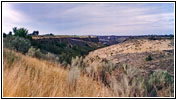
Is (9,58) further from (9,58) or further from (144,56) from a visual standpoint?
(144,56)

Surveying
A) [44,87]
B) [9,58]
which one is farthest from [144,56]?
[44,87]

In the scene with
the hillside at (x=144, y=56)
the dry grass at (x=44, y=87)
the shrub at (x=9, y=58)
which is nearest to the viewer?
the dry grass at (x=44, y=87)

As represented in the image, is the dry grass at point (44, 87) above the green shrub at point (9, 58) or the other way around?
the other way around

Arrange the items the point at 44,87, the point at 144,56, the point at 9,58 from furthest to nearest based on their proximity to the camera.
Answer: the point at 144,56 → the point at 9,58 → the point at 44,87

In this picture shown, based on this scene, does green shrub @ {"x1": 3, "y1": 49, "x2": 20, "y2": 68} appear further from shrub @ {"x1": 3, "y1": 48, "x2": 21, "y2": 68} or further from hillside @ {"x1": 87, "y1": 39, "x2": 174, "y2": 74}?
hillside @ {"x1": 87, "y1": 39, "x2": 174, "y2": 74}

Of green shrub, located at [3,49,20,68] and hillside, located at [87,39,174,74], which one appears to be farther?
hillside, located at [87,39,174,74]

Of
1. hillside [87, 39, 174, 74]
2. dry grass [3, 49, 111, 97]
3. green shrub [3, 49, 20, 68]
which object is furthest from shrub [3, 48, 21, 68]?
hillside [87, 39, 174, 74]

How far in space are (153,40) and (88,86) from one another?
26369mm

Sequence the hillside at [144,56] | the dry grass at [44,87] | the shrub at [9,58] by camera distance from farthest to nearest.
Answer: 1. the hillside at [144,56]
2. the shrub at [9,58]
3. the dry grass at [44,87]

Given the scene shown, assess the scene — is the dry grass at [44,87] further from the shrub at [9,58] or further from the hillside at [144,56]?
the hillside at [144,56]

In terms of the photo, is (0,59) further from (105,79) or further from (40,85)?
(105,79)

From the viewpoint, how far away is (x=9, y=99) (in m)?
3.26

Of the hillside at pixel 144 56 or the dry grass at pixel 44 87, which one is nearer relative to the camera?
the dry grass at pixel 44 87

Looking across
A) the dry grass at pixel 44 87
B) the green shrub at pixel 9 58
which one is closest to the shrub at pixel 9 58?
the green shrub at pixel 9 58
